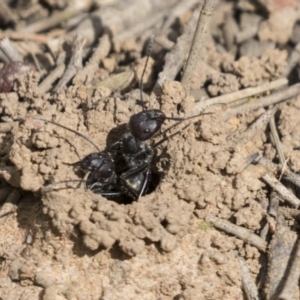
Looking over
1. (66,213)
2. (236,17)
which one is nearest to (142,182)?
(66,213)

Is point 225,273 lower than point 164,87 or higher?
lower

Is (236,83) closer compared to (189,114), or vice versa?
(189,114)

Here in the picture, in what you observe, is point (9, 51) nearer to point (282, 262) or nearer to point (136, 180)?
point (136, 180)

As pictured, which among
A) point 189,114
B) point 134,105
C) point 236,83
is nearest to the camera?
point 189,114

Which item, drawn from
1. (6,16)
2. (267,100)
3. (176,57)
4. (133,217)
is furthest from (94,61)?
(133,217)

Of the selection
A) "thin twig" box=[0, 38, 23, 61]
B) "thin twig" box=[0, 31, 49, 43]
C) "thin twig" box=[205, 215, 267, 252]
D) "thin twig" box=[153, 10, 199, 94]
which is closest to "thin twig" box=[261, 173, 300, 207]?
"thin twig" box=[205, 215, 267, 252]

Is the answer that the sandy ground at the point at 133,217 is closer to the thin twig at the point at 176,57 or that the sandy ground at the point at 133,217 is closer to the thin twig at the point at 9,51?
the thin twig at the point at 176,57

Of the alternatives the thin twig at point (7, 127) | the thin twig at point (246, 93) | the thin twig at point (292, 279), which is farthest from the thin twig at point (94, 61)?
the thin twig at point (292, 279)

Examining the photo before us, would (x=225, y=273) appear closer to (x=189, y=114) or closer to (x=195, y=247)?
(x=195, y=247)
